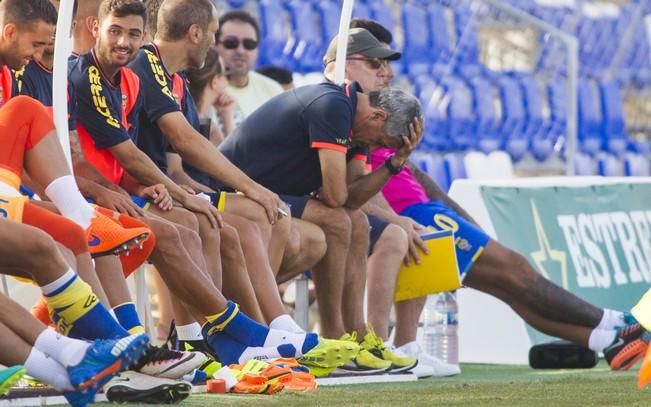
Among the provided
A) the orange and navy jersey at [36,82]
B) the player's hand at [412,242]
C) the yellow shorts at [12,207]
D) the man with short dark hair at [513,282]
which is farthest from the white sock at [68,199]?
the man with short dark hair at [513,282]

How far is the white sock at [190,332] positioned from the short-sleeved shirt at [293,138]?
118 centimetres

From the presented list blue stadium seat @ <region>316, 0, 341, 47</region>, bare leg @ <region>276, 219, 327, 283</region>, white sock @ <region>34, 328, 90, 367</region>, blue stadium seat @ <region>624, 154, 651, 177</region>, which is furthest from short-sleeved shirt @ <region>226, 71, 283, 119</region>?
blue stadium seat @ <region>624, 154, 651, 177</region>

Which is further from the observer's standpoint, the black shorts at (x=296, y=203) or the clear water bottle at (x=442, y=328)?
the clear water bottle at (x=442, y=328)

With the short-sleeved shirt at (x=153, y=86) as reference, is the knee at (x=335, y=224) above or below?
below

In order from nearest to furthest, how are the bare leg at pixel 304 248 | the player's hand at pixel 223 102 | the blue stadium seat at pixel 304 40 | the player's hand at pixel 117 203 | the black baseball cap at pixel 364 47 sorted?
1. the player's hand at pixel 117 203
2. the bare leg at pixel 304 248
3. the black baseball cap at pixel 364 47
4. the player's hand at pixel 223 102
5. the blue stadium seat at pixel 304 40

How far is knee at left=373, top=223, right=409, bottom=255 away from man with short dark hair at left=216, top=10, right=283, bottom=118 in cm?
200

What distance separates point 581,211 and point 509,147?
5.99 meters

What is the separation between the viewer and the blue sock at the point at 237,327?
5.60 m

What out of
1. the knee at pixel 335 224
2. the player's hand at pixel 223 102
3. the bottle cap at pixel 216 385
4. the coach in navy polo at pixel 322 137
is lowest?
the bottle cap at pixel 216 385

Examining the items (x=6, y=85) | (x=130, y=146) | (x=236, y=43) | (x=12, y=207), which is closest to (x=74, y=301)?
(x=12, y=207)

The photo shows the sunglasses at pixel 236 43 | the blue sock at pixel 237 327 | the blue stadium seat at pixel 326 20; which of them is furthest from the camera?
the blue stadium seat at pixel 326 20

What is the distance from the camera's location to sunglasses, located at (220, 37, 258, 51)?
8797mm

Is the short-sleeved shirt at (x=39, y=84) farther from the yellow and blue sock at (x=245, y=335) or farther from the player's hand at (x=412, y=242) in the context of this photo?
the player's hand at (x=412, y=242)

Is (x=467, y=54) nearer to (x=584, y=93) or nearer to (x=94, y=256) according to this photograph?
(x=584, y=93)
